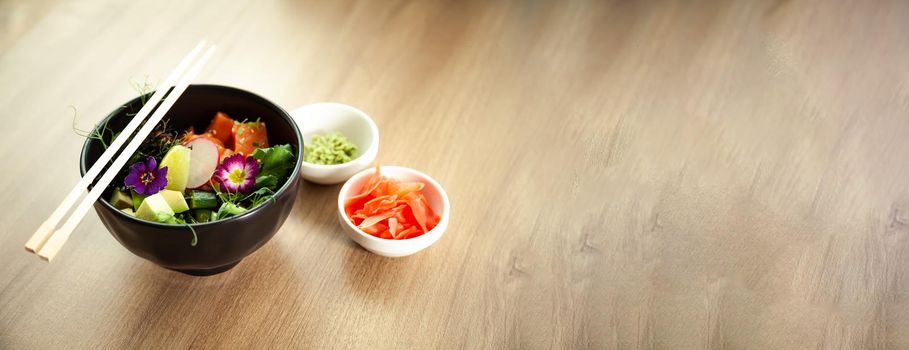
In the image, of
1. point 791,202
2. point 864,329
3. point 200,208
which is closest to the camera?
point 200,208

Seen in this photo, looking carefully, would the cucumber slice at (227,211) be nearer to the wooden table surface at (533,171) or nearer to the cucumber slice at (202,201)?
the cucumber slice at (202,201)

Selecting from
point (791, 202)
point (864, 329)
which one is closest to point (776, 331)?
point (864, 329)

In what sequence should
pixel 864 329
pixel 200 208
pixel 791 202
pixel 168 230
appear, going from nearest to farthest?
pixel 168 230
pixel 200 208
pixel 864 329
pixel 791 202

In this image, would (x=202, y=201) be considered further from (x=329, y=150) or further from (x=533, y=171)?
(x=533, y=171)

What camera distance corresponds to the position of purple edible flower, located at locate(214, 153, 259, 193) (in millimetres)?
1010

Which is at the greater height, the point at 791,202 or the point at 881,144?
the point at 881,144

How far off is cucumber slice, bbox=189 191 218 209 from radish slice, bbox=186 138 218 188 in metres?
0.03

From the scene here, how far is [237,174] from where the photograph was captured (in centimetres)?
102

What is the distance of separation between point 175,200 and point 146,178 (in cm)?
5

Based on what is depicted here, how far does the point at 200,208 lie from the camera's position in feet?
3.25

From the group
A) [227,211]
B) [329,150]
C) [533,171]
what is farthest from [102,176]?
Answer: [533,171]

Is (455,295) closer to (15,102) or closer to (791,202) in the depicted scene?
(791,202)

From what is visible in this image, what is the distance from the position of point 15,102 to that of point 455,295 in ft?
2.76

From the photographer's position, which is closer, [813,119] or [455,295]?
[455,295]
